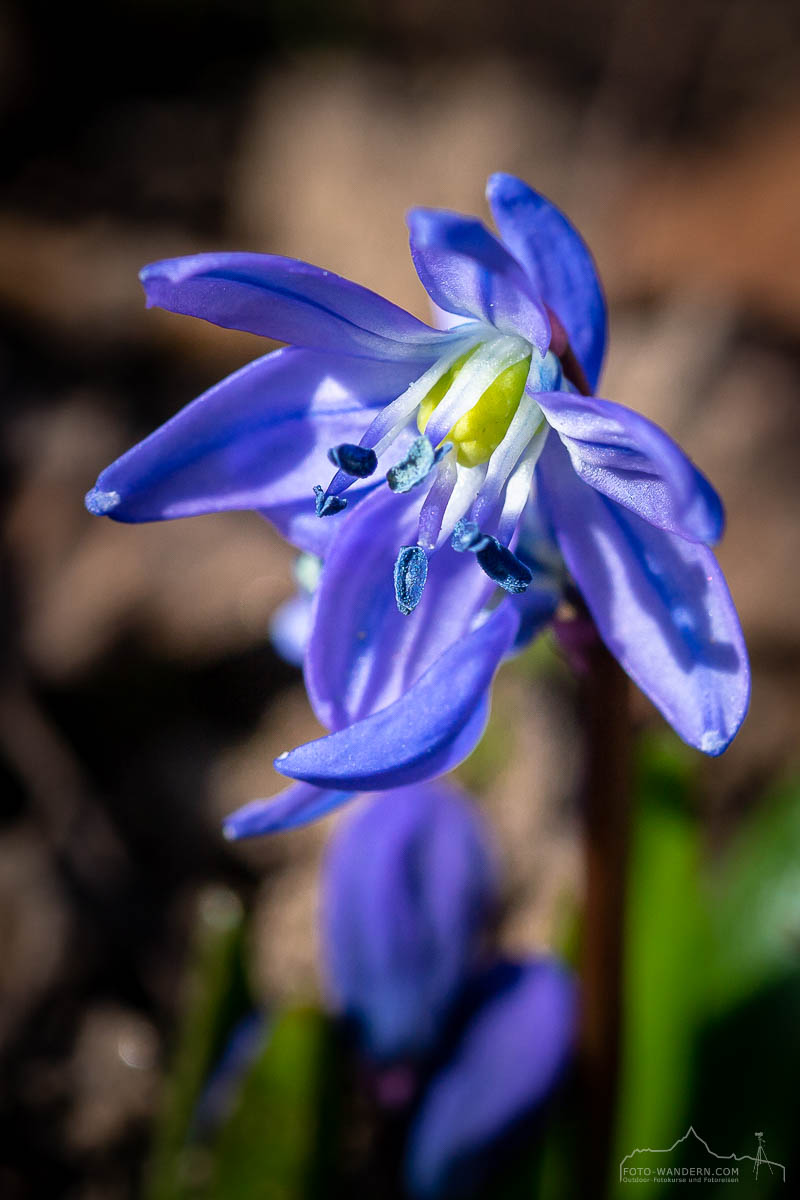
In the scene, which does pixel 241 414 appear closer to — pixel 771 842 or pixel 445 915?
pixel 445 915

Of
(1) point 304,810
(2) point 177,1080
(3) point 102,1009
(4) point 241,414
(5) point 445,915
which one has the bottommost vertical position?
(3) point 102,1009

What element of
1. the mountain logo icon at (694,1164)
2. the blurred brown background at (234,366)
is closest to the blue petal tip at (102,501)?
the blurred brown background at (234,366)

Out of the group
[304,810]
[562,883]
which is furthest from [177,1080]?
[562,883]

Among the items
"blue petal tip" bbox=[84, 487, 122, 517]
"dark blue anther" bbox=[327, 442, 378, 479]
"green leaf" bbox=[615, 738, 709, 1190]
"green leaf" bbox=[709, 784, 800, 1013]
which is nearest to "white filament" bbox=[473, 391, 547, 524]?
"dark blue anther" bbox=[327, 442, 378, 479]

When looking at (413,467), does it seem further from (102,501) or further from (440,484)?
(102,501)

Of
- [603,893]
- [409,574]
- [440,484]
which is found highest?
[440,484]

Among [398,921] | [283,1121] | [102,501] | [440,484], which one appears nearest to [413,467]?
[440,484]

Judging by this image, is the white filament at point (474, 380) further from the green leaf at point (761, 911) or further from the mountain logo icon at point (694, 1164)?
the mountain logo icon at point (694, 1164)

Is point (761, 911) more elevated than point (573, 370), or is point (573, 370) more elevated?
point (573, 370)
